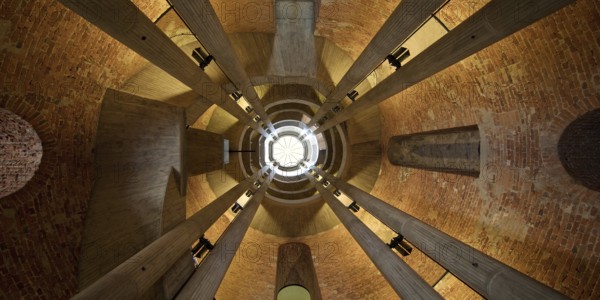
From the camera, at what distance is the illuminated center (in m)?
22.4

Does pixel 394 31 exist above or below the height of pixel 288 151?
above

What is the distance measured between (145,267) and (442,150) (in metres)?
6.85

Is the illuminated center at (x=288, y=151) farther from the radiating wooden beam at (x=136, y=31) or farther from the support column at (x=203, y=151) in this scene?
the radiating wooden beam at (x=136, y=31)

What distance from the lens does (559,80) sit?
513 cm

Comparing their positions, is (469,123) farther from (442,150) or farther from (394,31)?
(394,31)

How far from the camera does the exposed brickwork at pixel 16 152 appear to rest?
4.94m

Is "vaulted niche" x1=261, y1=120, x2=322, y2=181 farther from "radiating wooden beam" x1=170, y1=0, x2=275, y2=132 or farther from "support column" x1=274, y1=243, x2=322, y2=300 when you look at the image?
"radiating wooden beam" x1=170, y1=0, x2=275, y2=132

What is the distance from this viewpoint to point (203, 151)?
905 centimetres

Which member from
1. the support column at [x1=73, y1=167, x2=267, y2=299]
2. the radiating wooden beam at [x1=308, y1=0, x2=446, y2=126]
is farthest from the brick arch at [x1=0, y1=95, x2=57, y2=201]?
the radiating wooden beam at [x1=308, y1=0, x2=446, y2=126]

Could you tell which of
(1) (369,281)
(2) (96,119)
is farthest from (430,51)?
(1) (369,281)

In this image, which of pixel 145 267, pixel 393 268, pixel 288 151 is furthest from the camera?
pixel 288 151

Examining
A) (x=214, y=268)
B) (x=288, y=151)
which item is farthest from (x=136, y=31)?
(x=288, y=151)

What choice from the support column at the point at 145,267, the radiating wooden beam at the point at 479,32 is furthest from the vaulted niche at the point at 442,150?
the support column at the point at 145,267

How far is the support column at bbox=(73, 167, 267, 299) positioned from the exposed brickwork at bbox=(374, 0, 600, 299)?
6.21 meters
